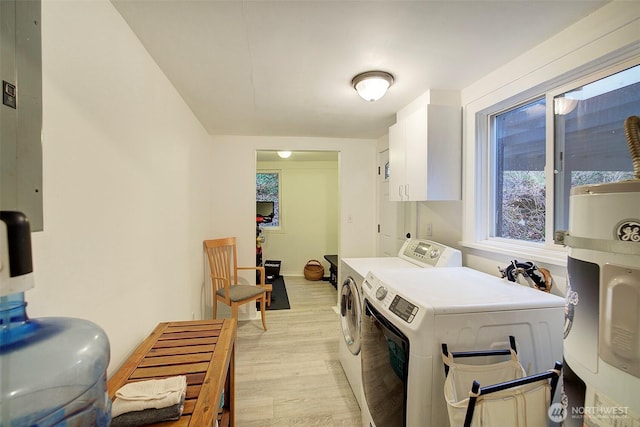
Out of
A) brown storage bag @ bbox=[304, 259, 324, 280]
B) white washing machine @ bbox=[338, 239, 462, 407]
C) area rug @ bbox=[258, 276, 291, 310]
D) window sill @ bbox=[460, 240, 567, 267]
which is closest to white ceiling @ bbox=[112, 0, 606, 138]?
window sill @ bbox=[460, 240, 567, 267]

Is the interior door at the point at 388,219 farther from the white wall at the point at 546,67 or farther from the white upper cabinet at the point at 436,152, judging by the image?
the white wall at the point at 546,67

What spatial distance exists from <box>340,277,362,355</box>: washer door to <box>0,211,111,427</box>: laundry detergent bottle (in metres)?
1.48

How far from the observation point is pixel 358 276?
1.97 meters

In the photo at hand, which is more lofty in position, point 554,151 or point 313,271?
point 554,151

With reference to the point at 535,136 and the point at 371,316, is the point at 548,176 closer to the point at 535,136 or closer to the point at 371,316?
the point at 535,136

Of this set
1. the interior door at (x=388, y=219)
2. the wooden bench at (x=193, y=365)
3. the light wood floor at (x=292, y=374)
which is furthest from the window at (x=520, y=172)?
the wooden bench at (x=193, y=365)

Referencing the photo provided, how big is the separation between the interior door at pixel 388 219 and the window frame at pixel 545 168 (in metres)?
0.75

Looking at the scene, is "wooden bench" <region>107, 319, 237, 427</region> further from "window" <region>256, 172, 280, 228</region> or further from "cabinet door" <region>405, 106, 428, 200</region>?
"window" <region>256, 172, 280, 228</region>

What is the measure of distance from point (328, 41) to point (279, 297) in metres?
3.57

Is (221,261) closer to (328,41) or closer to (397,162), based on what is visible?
(397,162)

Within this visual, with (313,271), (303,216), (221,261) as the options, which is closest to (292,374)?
(221,261)

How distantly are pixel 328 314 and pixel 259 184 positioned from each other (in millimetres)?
3078

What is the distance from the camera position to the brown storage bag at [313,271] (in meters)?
5.05

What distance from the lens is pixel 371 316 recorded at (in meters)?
1.46
